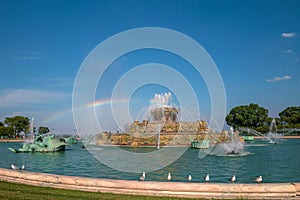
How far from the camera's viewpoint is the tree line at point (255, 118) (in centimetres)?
10819

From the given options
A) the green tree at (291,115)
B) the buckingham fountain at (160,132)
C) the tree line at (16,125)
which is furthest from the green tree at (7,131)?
the green tree at (291,115)

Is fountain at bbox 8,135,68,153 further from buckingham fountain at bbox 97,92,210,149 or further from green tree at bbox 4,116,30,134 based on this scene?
green tree at bbox 4,116,30,134

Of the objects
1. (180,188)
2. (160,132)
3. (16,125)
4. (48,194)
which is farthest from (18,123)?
(180,188)

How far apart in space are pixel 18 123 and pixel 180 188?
356 feet

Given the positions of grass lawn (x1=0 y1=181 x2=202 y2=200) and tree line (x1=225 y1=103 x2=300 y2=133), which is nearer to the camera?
grass lawn (x1=0 y1=181 x2=202 y2=200)

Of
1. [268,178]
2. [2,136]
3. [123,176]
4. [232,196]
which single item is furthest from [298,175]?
[2,136]

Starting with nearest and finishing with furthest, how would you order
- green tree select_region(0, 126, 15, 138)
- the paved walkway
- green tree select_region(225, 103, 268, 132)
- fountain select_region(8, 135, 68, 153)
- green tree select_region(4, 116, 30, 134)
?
the paved walkway < fountain select_region(8, 135, 68, 153) < green tree select_region(0, 126, 15, 138) < green tree select_region(4, 116, 30, 134) < green tree select_region(225, 103, 268, 132)

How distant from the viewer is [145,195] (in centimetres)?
881

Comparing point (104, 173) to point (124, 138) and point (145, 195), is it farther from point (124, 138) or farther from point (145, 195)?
point (124, 138)

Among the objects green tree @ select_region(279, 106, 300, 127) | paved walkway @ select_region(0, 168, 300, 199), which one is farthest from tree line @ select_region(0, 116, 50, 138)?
paved walkway @ select_region(0, 168, 300, 199)

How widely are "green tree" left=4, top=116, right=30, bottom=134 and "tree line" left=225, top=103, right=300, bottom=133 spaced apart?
74627 mm

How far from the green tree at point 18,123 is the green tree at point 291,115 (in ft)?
310

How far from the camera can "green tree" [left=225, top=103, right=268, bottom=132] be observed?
10819 centimetres

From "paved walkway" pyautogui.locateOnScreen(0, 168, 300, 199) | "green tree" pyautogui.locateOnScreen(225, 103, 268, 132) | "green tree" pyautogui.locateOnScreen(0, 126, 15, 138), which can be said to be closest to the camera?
"paved walkway" pyautogui.locateOnScreen(0, 168, 300, 199)
